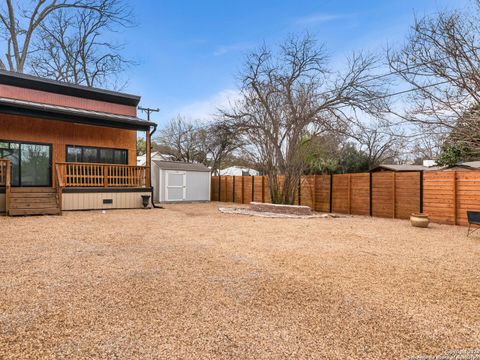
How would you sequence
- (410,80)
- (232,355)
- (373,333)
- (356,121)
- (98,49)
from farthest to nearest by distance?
(98,49) → (356,121) → (410,80) → (373,333) → (232,355)

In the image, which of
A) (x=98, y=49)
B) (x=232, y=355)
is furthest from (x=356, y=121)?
(x=98, y=49)

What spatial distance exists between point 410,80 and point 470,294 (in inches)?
217

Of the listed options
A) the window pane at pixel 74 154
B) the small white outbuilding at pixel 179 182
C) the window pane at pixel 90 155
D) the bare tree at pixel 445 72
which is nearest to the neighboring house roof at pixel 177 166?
the small white outbuilding at pixel 179 182

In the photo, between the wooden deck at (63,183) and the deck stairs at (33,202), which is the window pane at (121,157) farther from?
the deck stairs at (33,202)

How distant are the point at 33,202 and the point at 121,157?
4132 mm

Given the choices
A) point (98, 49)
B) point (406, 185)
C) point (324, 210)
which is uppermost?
point (98, 49)

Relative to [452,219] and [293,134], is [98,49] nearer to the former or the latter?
[293,134]

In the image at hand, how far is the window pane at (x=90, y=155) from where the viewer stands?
12004 mm

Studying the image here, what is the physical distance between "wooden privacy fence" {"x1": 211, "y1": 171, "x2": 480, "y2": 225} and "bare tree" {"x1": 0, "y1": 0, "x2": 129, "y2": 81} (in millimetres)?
15175

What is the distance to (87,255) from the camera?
15.1 feet

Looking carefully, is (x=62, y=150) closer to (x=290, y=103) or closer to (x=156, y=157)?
(x=290, y=103)

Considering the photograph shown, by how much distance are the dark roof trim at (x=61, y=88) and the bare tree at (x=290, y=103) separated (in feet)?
17.0

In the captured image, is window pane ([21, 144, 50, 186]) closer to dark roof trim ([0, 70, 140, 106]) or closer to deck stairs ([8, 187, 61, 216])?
deck stairs ([8, 187, 61, 216])

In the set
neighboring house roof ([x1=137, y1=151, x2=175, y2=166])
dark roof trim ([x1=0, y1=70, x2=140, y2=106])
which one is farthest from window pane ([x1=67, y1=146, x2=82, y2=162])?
neighboring house roof ([x1=137, y1=151, x2=175, y2=166])
